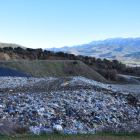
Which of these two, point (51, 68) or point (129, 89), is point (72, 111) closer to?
point (129, 89)

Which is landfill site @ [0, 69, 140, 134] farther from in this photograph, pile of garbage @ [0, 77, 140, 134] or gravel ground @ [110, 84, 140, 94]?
gravel ground @ [110, 84, 140, 94]

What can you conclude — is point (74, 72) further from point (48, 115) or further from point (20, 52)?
point (48, 115)

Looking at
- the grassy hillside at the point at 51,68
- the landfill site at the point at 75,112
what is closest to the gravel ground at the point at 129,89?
the landfill site at the point at 75,112

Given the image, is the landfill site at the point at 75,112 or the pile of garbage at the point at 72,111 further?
the pile of garbage at the point at 72,111

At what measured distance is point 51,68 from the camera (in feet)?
78.4

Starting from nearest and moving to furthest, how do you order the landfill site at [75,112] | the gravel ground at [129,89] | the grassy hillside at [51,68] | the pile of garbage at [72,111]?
the landfill site at [75,112] → the pile of garbage at [72,111] → the gravel ground at [129,89] → the grassy hillside at [51,68]

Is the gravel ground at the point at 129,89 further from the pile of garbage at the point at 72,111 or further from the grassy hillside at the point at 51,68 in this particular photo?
the grassy hillside at the point at 51,68

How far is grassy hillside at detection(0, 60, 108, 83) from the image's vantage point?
2048 cm

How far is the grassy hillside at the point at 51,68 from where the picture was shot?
67.2ft

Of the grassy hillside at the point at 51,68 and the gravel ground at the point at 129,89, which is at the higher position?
the grassy hillside at the point at 51,68

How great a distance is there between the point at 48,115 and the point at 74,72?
702 inches

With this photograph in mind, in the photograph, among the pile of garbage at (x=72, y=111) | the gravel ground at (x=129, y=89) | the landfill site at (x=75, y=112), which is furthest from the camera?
the gravel ground at (x=129, y=89)

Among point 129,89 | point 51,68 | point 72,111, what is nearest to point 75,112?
point 72,111

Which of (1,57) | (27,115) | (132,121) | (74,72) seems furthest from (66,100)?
(1,57)
